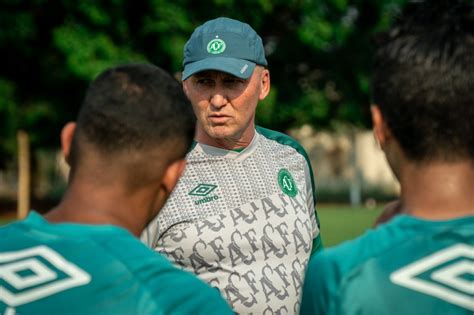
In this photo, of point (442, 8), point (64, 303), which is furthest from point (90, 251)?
point (442, 8)

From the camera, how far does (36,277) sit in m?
2.10

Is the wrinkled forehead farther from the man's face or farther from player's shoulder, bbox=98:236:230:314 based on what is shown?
player's shoulder, bbox=98:236:230:314

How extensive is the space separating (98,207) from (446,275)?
91cm

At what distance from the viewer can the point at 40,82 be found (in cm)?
2928

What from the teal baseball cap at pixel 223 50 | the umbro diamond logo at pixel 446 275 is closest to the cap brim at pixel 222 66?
the teal baseball cap at pixel 223 50

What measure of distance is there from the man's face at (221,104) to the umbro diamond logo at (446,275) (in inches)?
82.7

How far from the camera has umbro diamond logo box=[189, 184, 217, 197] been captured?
391 cm

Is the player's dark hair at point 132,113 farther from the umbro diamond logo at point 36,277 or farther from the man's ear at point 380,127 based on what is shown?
the man's ear at point 380,127

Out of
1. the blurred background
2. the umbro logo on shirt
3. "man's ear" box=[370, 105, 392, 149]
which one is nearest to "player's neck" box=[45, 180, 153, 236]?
"man's ear" box=[370, 105, 392, 149]

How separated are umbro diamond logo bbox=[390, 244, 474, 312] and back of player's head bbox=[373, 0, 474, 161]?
0.25 metres

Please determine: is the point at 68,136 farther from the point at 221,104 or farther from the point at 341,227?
the point at 341,227

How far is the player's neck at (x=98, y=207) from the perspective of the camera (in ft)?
7.34

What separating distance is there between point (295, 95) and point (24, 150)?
980 cm

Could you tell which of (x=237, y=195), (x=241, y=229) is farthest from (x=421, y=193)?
(x=237, y=195)
